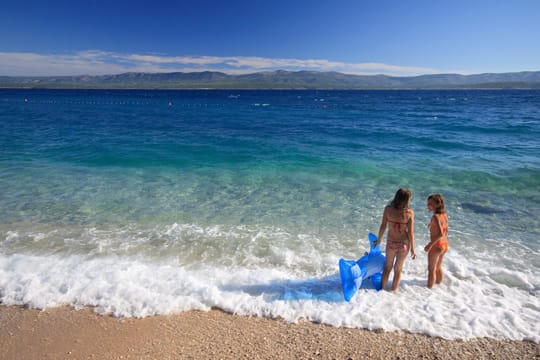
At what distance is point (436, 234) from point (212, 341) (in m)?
3.81

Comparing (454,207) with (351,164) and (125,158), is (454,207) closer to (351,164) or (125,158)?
(351,164)

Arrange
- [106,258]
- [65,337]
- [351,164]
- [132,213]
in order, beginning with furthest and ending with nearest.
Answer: [351,164]
[132,213]
[106,258]
[65,337]

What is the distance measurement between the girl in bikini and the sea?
574mm

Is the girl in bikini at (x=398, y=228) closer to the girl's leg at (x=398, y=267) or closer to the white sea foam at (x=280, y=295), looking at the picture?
the girl's leg at (x=398, y=267)

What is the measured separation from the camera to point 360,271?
5.43 metres

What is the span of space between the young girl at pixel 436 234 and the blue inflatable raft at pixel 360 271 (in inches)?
31.4

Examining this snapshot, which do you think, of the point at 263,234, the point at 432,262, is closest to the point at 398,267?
the point at 432,262

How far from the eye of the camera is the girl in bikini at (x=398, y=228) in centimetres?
517

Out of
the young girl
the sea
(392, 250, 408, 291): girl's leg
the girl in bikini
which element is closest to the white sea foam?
the sea

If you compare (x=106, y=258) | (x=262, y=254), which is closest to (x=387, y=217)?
(x=262, y=254)

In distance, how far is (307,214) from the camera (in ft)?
31.1

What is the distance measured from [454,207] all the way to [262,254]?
6.46 meters

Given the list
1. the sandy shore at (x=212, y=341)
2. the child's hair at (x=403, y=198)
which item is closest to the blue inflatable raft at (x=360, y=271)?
the sandy shore at (x=212, y=341)

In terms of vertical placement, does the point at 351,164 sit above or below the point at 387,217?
below
